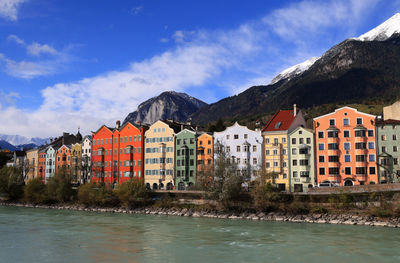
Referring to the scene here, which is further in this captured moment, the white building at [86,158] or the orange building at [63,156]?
the orange building at [63,156]

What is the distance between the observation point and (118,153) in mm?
89625

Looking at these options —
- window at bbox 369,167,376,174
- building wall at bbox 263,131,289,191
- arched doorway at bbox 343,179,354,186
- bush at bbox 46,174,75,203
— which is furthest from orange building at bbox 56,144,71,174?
window at bbox 369,167,376,174

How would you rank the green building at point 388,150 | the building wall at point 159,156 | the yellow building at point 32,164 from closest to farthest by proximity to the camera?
the green building at point 388,150 < the building wall at point 159,156 < the yellow building at point 32,164

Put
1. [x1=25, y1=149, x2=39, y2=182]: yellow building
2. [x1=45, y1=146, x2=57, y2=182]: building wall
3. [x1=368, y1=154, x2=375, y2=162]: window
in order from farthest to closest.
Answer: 1. [x1=25, y1=149, x2=39, y2=182]: yellow building
2. [x1=45, y1=146, x2=57, y2=182]: building wall
3. [x1=368, y1=154, x2=375, y2=162]: window

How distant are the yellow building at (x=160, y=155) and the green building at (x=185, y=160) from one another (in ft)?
4.76

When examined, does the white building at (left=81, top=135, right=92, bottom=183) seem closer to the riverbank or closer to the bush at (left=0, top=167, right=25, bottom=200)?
the bush at (left=0, top=167, right=25, bottom=200)

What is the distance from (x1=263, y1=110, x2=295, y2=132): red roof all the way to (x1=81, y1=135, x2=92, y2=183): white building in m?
46.9

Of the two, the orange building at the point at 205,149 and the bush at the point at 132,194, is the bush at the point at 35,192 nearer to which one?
the bush at the point at 132,194

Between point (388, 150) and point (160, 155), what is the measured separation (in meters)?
44.3

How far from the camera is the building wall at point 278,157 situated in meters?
68.6

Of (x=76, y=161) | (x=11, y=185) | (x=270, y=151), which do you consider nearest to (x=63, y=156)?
(x=76, y=161)

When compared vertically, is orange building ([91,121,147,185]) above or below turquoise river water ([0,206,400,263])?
above

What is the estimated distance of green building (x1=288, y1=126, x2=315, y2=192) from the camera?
66.4 meters

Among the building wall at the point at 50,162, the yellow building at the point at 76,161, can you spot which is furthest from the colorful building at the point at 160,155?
the building wall at the point at 50,162
